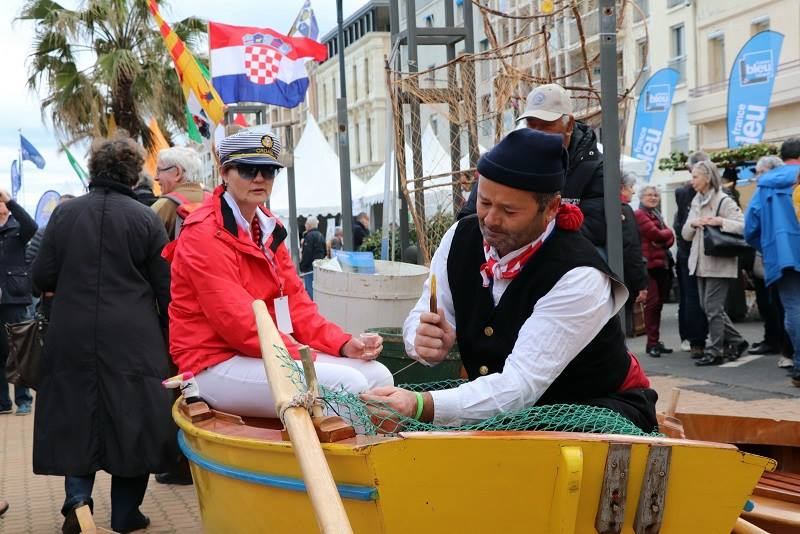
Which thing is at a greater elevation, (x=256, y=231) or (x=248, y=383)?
(x=256, y=231)

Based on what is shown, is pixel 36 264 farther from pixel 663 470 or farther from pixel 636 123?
pixel 636 123

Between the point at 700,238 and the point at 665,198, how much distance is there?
31068 mm

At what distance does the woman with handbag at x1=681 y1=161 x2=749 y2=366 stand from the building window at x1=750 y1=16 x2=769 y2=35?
25642mm

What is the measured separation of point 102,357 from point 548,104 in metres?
2.37

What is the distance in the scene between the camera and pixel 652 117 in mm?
22453

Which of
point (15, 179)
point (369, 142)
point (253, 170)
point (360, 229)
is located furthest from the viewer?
point (369, 142)

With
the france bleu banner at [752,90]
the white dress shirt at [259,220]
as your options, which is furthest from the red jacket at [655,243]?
the france bleu banner at [752,90]

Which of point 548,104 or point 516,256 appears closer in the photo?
point 516,256

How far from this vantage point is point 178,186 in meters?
6.25

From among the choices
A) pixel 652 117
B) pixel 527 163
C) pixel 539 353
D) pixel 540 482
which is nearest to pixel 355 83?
pixel 652 117

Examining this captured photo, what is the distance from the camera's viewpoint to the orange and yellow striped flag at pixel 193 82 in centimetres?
1199

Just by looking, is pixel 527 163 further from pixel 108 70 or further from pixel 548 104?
pixel 108 70

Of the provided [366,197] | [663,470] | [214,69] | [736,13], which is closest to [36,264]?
[663,470]

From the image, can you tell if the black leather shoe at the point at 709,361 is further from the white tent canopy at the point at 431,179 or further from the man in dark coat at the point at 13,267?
the man in dark coat at the point at 13,267
